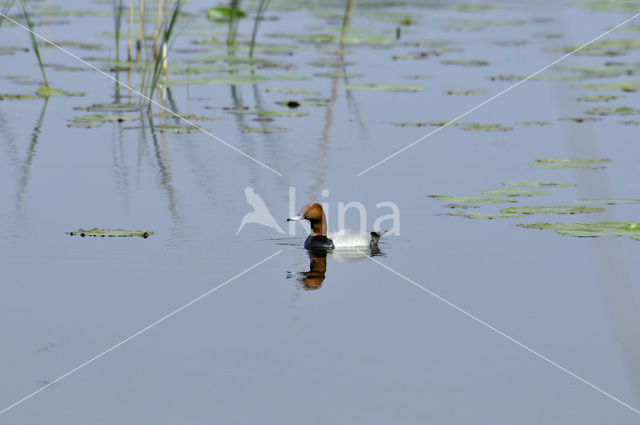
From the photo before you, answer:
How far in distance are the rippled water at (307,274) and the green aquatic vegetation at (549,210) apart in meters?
0.06

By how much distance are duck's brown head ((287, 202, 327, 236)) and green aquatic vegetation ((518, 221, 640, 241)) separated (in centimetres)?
114

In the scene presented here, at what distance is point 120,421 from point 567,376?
1597 mm

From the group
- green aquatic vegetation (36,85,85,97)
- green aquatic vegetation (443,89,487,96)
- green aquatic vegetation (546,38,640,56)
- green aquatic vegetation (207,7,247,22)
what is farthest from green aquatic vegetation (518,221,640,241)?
green aquatic vegetation (207,7,247,22)

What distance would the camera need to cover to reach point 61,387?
3.87 m

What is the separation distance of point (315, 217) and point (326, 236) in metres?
0.12

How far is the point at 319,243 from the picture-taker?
6.29 metres

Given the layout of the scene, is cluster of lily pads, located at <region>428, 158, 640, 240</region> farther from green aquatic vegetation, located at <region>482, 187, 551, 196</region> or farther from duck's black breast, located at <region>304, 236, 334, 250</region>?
duck's black breast, located at <region>304, 236, 334, 250</region>

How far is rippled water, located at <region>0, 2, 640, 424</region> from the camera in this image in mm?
3785

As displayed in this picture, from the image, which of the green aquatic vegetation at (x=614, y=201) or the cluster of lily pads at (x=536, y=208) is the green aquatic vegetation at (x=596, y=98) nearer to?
the cluster of lily pads at (x=536, y=208)

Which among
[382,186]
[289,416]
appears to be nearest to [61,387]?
[289,416]

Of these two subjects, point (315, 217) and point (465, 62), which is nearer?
point (315, 217)

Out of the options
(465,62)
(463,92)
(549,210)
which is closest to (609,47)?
(465,62)

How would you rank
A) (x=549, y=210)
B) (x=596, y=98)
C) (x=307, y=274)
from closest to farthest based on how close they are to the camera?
(x=307, y=274) < (x=549, y=210) < (x=596, y=98)

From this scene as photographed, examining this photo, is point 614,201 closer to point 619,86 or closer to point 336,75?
point 619,86
